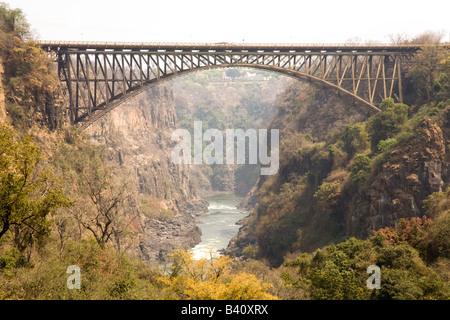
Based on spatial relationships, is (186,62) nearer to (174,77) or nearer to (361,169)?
(174,77)

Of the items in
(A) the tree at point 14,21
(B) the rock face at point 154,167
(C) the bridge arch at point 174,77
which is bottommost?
(B) the rock face at point 154,167

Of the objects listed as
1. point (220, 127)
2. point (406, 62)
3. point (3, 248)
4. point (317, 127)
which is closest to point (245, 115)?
point (220, 127)

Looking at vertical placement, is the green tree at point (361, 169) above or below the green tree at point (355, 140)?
below

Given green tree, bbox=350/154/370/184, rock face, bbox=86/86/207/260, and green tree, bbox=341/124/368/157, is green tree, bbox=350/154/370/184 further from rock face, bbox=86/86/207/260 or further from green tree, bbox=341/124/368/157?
rock face, bbox=86/86/207/260

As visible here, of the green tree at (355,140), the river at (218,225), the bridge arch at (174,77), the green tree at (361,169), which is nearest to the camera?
the green tree at (361,169)

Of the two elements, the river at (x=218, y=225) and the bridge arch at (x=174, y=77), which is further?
the river at (x=218, y=225)

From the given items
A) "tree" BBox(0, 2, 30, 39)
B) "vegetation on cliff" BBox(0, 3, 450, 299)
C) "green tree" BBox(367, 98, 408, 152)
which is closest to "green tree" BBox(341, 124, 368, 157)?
"vegetation on cliff" BBox(0, 3, 450, 299)

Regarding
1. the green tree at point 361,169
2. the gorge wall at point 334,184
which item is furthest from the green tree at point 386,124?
the green tree at point 361,169

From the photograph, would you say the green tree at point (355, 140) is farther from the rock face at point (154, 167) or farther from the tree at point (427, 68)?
the rock face at point (154, 167)
